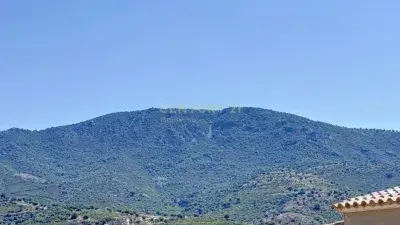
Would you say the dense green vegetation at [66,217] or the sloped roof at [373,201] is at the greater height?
the dense green vegetation at [66,217]

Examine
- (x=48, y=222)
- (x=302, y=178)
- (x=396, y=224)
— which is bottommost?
(x=396, y=224)

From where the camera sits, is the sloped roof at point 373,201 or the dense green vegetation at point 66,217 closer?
the sloped roof at point 373,201

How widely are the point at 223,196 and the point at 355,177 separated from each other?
31.1 meters

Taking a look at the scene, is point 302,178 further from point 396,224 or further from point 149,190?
point 396,224

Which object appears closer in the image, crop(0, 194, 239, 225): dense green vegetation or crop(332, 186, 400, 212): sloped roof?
crop(332, 186, 400, 212): sloped roof

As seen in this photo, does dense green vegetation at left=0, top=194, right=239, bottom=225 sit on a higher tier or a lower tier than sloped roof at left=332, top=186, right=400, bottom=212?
higher

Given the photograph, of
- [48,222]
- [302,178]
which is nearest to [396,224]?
[48,222]

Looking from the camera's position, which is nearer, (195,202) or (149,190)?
(195,202)

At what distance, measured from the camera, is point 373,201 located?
34.2ft

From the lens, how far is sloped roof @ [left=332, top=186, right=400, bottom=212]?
33.5 feet

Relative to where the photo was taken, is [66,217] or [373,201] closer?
[373,201]

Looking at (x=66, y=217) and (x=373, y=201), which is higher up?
(x=66, y=217)

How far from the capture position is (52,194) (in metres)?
167

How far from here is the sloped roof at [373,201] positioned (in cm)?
1022
